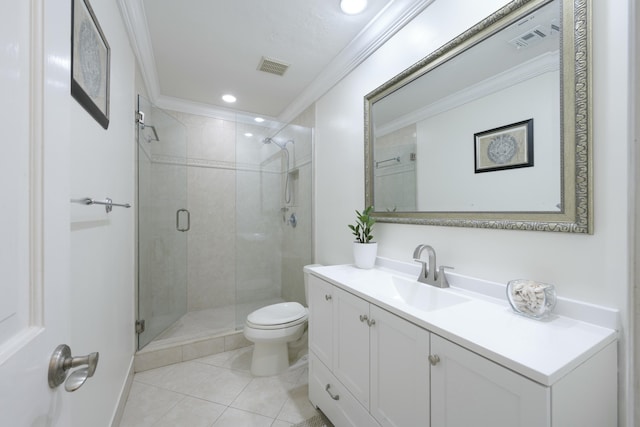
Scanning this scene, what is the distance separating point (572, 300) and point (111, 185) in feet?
6.86

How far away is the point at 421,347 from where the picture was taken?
0.90 meters

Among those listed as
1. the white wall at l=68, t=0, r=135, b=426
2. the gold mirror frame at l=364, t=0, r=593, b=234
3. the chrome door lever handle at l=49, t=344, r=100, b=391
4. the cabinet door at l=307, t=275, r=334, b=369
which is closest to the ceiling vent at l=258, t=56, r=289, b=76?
the white wall at l=68, t=0, r=135, b=426

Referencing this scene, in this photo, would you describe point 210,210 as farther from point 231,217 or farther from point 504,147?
point 504,147

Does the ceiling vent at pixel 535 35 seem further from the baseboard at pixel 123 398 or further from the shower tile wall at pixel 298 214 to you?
the baseboard at pixel 123 398

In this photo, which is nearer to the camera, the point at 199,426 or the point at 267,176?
the point at 199,426

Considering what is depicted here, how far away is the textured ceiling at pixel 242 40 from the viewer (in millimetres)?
1621

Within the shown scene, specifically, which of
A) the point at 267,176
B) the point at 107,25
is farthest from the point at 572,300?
the point at 267,176

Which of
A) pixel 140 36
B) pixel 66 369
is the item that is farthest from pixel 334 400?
pixel 140 36

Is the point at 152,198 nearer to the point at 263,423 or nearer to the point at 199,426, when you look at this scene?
the point at 199,426

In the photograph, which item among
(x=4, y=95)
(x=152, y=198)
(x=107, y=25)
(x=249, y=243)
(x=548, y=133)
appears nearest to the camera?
(x=4, y=95)

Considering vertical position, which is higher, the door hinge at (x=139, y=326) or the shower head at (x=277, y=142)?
the shower head at (x=277, y=142)

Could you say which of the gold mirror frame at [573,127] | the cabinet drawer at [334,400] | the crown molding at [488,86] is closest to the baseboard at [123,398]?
the cabinet drawer at [334,400]

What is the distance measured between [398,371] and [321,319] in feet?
1.96

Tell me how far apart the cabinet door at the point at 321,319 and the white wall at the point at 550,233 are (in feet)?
1.68
